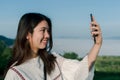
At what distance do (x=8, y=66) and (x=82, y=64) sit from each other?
0.60 metres

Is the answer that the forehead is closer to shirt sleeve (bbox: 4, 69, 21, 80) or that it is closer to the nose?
the nose

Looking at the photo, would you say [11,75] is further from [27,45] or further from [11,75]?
[27,45]

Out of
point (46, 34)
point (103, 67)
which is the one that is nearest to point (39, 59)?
point (46, 34)

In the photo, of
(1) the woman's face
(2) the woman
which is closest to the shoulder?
(2) the woman

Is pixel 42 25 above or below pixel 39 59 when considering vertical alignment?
above

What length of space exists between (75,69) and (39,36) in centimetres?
42

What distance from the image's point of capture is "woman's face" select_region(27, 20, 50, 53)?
3.45 metres

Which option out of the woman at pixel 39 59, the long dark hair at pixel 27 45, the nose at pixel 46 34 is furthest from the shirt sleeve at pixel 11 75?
the nose at pixel 46 34

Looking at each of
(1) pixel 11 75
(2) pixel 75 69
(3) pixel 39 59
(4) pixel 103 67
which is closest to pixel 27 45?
(3) pixel 39 59

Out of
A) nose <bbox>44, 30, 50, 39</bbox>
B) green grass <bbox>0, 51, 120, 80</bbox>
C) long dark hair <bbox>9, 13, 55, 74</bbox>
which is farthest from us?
green grass <bbox>0, 51, 120, 80</bbox>

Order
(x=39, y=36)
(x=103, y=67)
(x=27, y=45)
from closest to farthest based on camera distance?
(x=39, y=36)
(x=27, y=45)
(x=103, y=67)

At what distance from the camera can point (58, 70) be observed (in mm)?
3648

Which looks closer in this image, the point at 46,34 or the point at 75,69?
the point at 46,34

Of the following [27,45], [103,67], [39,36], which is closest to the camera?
[39,36]
